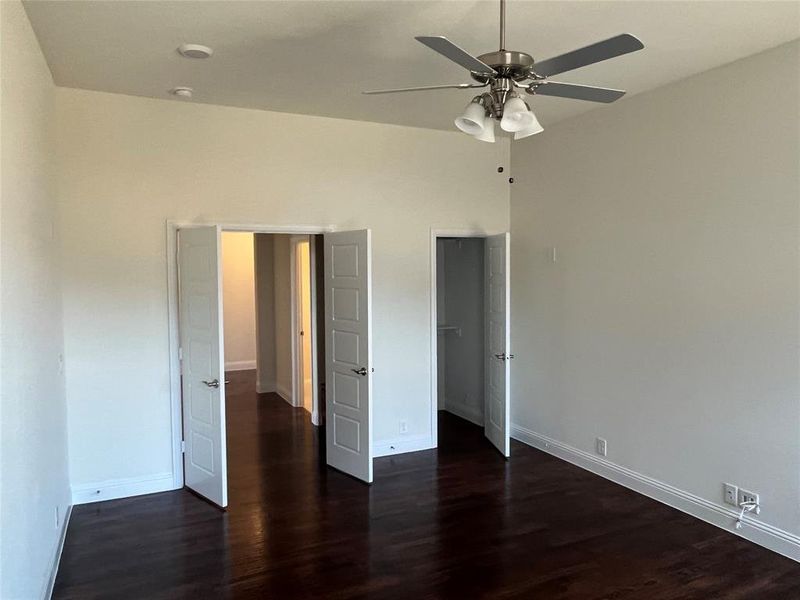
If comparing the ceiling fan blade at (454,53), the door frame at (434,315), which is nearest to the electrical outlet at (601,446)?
the door frame at (434,315)

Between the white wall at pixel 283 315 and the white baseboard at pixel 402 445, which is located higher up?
the white wall at pixel 283 315

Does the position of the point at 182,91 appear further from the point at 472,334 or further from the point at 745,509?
the point at 745,509

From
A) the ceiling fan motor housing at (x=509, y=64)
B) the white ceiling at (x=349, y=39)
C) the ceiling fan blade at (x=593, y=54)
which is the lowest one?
the ceiling fan blade at (x=593, y=54)

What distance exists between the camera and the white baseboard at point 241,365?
10195mm

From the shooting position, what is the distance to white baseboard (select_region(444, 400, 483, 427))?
6.60 metres

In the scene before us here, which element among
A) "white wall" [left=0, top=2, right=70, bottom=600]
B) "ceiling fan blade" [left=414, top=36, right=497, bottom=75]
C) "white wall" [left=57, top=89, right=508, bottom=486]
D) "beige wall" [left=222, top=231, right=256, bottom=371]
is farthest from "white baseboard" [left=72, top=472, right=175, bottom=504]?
"beige wall" [left=222, top=231, right=256, bottom=371]

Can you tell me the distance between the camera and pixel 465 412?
6.82m

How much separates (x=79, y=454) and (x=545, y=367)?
12.7 feet

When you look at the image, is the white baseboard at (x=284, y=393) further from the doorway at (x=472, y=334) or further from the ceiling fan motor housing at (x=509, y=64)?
the ceiling fan motor housing at (x=509, y=64)

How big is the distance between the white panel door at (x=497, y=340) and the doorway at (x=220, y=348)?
4.35 feet

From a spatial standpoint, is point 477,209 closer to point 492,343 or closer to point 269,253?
point 492,343

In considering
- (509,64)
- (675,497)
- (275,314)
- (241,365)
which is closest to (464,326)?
(275,314)

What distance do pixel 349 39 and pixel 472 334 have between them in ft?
12.8

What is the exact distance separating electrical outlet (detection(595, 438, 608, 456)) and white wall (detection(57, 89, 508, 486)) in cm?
175
